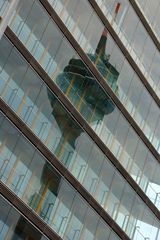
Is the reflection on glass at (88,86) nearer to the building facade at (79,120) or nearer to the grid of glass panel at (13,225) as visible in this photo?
the building facade at (79,120)

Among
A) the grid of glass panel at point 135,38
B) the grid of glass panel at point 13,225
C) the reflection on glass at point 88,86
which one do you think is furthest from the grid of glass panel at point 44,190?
the grid of glass panel at point 135,38

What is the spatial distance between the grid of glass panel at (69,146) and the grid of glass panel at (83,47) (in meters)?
1.23

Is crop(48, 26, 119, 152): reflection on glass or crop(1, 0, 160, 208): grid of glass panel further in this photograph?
crop(48, 26, 119, 152): reflection on glass

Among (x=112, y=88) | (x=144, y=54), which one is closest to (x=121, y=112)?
(x=112, y=88)

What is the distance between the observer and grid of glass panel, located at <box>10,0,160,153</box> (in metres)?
34.2

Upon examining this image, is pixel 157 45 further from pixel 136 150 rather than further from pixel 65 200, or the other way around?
pixel 65 200

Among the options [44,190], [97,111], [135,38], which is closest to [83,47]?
[97,111]

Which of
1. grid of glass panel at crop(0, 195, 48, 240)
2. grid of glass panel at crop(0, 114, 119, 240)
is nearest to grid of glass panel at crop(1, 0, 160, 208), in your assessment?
grid of glass panel at crop(0, 114, 119, 240)

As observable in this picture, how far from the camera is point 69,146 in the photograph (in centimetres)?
3569

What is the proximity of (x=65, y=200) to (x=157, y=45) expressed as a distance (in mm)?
12538

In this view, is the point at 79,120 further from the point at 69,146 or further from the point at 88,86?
the point at 88,86

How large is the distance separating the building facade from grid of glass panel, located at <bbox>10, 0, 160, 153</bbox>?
5 centimetres

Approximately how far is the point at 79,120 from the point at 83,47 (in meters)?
3.58

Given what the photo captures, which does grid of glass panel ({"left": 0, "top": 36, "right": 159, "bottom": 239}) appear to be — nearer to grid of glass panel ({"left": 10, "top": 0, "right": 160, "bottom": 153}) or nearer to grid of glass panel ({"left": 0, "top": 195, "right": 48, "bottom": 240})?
grid of glass panel ({"left": 0, "top": 195, "right": 48, "bottom": 240})
